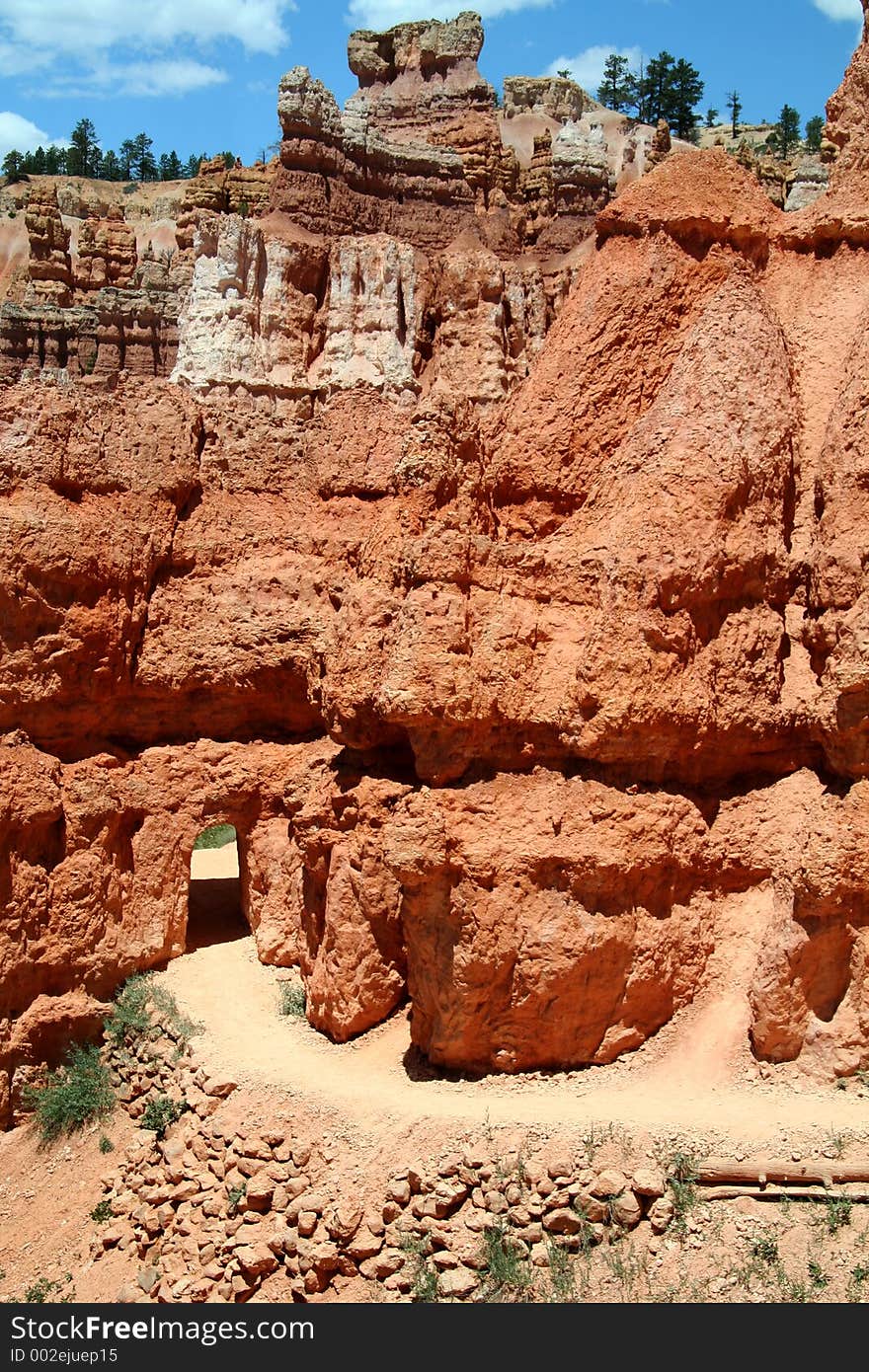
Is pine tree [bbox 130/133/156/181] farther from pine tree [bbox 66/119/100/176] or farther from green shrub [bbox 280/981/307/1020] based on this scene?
green shrub [bbox 280/981/307/1020]

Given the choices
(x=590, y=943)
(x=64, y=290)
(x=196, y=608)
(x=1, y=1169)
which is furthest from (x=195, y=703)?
(x=64, y=290)

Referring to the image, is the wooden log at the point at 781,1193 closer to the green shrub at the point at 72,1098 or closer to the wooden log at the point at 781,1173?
the wooden log at the point at 781,1173

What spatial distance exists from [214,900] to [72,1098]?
3767mm

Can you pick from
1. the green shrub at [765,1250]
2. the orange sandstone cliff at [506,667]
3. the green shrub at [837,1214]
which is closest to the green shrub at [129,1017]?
the orange sandstone cliff at [506,667]

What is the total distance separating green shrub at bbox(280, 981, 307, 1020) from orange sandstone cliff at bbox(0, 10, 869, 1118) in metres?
0.27

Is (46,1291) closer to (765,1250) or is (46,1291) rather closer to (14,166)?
(765,1250)

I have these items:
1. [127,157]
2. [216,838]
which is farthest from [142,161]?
[216,838]

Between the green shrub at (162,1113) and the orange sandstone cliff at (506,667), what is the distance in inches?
51.3

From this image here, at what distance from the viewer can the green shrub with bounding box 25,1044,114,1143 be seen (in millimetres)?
10438

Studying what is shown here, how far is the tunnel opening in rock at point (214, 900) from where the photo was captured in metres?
12.7

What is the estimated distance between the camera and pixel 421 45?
39438mm

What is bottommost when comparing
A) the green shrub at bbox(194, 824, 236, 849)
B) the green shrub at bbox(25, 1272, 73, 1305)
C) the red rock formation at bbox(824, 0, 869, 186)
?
the green shrub at bbox(194, 824, 236, 849)

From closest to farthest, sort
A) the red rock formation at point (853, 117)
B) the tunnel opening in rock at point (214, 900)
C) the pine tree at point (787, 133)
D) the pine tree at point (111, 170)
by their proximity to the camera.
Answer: the red rock formation at point (853, 117) < the tunnel opening in rock at point (214, 900) < the pine tree at point (787, 133) < the pine tree at point (111, 170)

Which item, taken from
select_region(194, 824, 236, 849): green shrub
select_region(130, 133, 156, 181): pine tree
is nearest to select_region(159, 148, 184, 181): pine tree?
select_region(130, 133, 156, 181): pine tree
